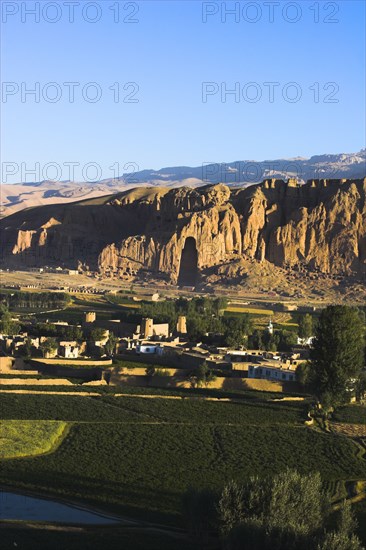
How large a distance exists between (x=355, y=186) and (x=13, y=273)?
34.3 meters

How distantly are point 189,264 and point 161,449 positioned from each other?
70620 mm

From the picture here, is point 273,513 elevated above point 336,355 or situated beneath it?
situated beneath

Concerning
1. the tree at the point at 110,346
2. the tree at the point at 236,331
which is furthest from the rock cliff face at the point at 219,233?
the tree at the point at 110,346

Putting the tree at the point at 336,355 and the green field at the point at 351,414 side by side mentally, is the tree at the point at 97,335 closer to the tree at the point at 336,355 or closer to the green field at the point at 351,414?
the tree at the point at 336,355

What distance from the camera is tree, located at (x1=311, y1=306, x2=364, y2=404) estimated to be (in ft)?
131

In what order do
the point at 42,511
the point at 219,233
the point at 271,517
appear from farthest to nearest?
the point at 219,233 → the point at 42,511 → the point at 271,517

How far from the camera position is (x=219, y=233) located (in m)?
99.3

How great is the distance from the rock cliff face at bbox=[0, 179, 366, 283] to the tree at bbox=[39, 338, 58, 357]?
50.1m

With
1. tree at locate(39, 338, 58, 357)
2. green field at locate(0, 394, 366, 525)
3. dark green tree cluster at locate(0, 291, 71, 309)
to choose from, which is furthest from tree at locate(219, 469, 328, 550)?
dark green tree cluster at locate(0, 291, 71, 309)

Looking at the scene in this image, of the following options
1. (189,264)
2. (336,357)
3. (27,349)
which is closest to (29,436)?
(336,357)

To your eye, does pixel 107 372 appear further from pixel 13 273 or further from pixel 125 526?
pixel 13 273

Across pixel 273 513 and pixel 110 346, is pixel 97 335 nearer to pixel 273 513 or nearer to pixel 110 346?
pixel 110 346

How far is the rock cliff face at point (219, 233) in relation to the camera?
99438 millimetres

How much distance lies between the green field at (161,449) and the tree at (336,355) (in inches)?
51.0
